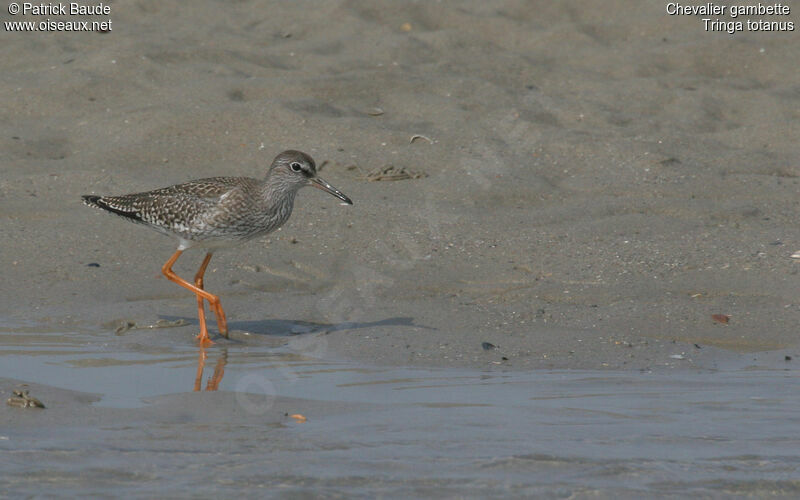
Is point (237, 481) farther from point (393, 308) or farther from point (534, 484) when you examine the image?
point (393, 308)

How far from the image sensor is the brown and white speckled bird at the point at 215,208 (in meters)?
8.16

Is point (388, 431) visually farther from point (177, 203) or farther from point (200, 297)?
point (177, 203)

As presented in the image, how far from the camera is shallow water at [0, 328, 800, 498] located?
514 cm

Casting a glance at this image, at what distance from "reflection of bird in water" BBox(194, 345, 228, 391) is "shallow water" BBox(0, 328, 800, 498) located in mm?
19

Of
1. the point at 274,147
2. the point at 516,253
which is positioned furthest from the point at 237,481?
the point at 274,147

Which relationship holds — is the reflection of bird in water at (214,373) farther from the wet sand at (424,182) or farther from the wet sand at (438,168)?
the wet sand at (438,168)

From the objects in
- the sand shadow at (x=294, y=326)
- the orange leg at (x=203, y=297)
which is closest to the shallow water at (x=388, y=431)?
the orange leg at (x=203, y=297)

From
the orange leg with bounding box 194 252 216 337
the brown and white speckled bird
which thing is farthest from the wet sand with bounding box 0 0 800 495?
the brown and white speckled bird

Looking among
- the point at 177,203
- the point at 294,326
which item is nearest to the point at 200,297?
the point at 294,326

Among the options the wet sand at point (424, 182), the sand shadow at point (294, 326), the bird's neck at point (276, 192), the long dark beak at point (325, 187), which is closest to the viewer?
the wet sand at point (424, 182)

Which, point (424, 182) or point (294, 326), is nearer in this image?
point (294, 326)

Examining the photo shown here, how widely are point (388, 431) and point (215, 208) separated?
117 inches

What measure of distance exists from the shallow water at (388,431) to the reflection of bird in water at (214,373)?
2cm

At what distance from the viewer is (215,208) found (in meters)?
8.17
